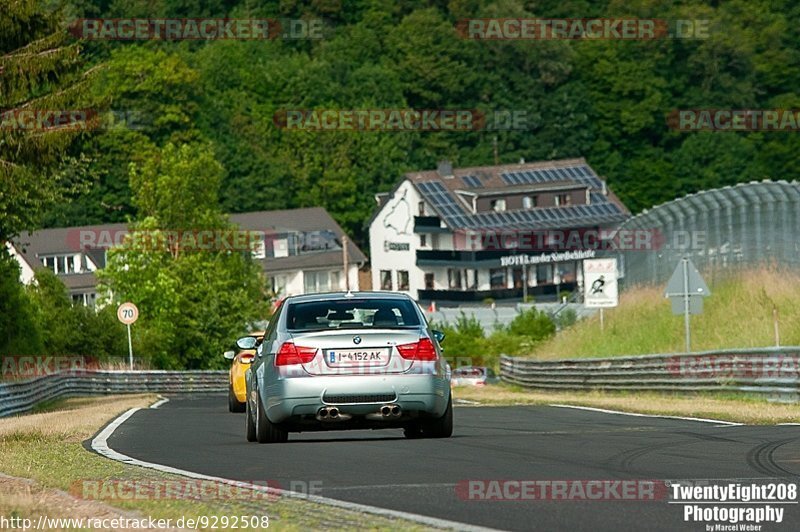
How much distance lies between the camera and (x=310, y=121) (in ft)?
452

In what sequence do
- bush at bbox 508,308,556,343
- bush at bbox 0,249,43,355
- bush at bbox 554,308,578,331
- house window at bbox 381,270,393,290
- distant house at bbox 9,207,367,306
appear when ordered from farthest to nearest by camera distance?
house window at bbox 381,270,393,290, distant house at bbox 9,207,367,306, bush at bbox 508,308,556,343, bush at bbox 554,308,578,331, bush at bbox 0,249,43,355

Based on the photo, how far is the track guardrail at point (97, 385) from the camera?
34.8 metres

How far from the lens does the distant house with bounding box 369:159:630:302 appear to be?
4961 inches

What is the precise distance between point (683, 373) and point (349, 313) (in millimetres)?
14221

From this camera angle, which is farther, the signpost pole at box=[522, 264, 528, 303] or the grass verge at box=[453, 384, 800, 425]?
the signpost pole at box=[522, 264, 528, 303]

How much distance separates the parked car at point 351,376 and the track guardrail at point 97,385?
16.9 meters

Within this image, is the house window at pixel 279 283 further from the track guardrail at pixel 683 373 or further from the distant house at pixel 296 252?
the track guardrail at pixel 683 373

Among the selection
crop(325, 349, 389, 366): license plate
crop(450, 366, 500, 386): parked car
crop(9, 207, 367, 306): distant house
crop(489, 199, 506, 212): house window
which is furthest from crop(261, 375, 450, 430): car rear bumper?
crop(489, 199, 506, 212): house window

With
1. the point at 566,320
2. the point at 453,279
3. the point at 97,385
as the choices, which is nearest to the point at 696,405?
the point at 97,385

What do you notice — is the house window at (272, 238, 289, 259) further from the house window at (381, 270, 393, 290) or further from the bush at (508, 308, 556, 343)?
the bush at (508, 308, 556, 343)

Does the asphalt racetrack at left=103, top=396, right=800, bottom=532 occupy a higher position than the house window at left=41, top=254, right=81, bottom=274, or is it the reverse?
the house window at left=41, top=254, right=81, bottom=274

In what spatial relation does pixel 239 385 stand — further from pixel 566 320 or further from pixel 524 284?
pixel 524 284

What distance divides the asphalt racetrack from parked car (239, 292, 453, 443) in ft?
0.89

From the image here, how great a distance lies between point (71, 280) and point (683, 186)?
47621mm
